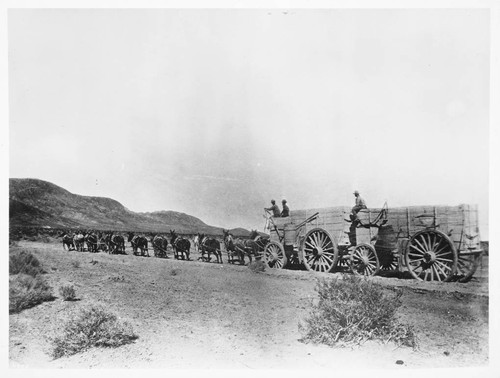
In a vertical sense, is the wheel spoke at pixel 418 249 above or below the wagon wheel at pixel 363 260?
above

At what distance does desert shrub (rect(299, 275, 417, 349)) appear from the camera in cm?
663

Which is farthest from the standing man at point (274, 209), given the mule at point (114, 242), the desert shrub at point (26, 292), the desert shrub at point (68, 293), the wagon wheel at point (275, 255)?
the mule at point (114, 242)

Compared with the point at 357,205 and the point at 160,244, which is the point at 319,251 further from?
the point at 160,244

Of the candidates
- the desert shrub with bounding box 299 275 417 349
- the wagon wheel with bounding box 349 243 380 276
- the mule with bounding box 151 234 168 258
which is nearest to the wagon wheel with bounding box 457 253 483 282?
the wagon wheel with bounding box 349 243 380 276

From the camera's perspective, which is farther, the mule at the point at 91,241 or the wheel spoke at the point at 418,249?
the mule at the point at 91,241

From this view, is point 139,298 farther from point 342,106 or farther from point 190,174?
point 342,106

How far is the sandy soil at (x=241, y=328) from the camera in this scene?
673 centimetres

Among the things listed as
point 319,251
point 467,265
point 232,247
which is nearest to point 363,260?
point 319,251

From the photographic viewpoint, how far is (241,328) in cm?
721

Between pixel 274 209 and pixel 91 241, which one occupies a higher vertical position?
pixel 274 209

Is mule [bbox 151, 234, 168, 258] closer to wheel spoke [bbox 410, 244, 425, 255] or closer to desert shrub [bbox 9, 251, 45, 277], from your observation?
desert shrub [bbox 9, 251, 45, 277]

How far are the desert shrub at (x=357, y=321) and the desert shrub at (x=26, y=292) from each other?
4.76m

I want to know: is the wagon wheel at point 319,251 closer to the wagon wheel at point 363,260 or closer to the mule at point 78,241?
the wagon wheel at point 363,260

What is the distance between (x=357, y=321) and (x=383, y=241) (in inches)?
106
